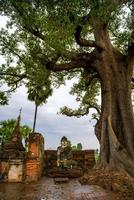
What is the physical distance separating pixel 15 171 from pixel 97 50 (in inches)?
274

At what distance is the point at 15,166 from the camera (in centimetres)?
1312

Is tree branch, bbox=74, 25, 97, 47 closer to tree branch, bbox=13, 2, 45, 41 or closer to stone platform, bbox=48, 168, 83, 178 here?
tree branch, bbox=13, 2, 45, 41

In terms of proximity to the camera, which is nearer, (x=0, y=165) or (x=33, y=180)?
(x=33, y=180)

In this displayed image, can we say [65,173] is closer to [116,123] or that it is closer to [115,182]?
[116,123]

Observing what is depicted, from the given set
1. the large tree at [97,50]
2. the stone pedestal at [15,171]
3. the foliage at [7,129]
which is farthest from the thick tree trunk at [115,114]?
the foliage at [7,129]

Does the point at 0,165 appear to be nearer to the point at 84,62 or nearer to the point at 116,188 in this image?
the point at 84,62

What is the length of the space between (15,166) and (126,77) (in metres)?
6.65

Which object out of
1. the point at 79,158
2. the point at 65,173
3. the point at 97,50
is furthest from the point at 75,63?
the point at 79,158

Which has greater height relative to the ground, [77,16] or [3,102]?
[77,16]

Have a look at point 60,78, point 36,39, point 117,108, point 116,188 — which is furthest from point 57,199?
point 60,78

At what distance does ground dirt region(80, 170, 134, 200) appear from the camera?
25.1ft

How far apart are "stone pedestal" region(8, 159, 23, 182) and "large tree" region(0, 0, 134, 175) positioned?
3691mm

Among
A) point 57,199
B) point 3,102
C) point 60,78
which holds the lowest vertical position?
point 57,199

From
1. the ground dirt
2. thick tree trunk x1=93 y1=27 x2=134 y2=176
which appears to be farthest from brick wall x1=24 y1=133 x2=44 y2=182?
the ground dirt
